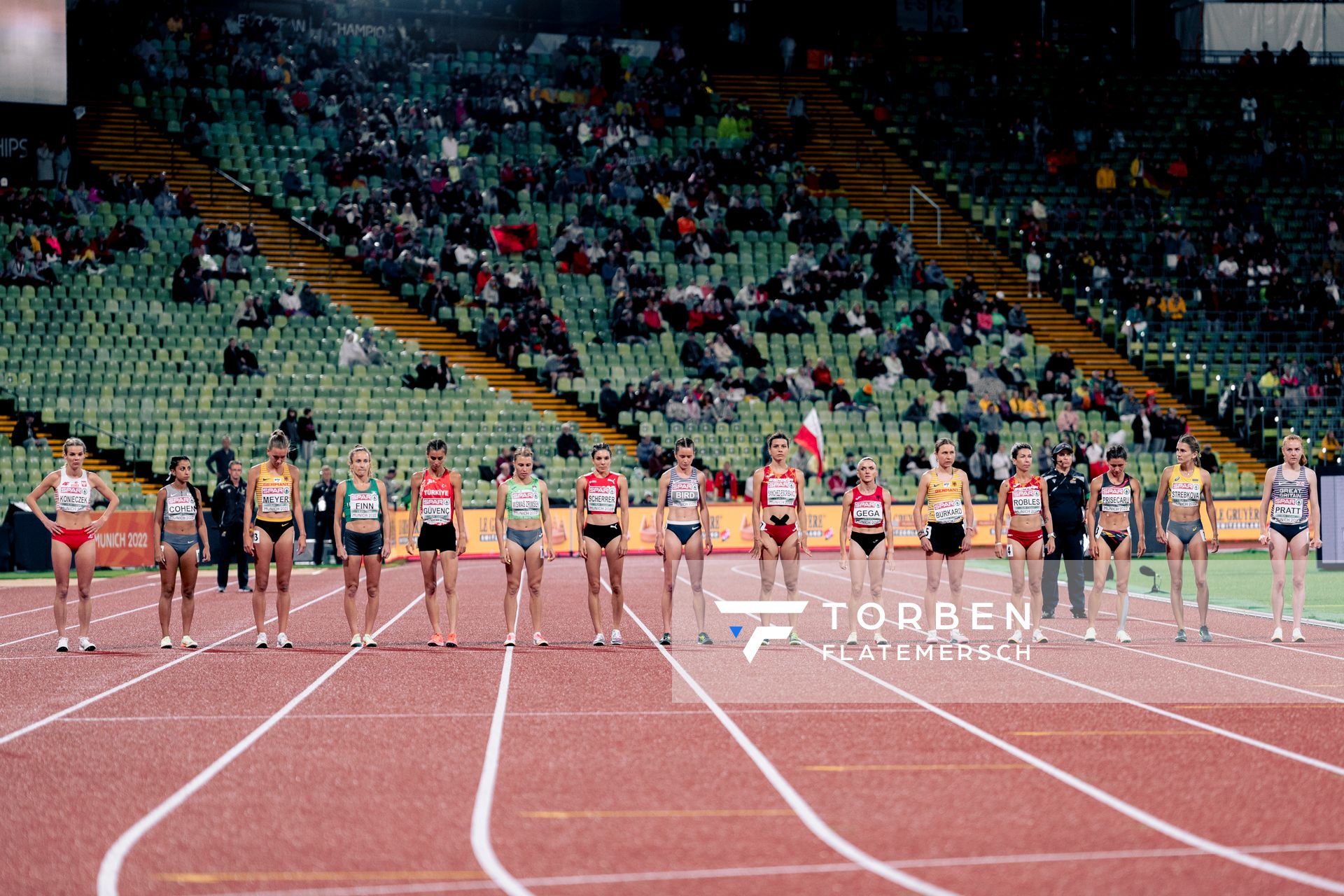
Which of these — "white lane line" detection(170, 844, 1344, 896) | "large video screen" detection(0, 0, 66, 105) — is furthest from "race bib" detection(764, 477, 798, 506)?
"large video screen" detection(0, 0, 66, 105)

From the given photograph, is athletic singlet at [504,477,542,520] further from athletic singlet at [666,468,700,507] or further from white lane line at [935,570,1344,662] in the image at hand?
white lane line at [935,570,1344,662]

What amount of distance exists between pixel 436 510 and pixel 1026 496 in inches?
229

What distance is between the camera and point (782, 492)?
1452cm

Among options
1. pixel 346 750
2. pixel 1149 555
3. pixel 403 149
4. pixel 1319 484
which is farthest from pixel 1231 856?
pixel 403 149

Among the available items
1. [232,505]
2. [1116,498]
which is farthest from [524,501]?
[232,505]

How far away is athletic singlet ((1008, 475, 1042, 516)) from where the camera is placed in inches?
591

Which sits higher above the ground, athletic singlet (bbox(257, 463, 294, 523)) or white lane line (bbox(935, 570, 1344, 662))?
athletic singlet (bbox(257, 463, 294, 523))

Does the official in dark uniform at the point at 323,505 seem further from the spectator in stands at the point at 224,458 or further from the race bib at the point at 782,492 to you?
the race bib at the point at 782,492

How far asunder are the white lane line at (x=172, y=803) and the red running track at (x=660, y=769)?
5cm

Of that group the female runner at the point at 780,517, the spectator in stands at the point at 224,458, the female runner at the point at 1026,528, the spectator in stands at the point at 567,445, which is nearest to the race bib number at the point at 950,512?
the female runner at the point at 1026,528

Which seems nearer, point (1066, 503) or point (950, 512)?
point (950, 512)

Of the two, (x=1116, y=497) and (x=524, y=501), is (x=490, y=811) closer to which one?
(x=524, y=501)

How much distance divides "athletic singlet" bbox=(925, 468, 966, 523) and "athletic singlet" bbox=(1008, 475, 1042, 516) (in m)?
0.63

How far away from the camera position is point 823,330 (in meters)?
35.6
